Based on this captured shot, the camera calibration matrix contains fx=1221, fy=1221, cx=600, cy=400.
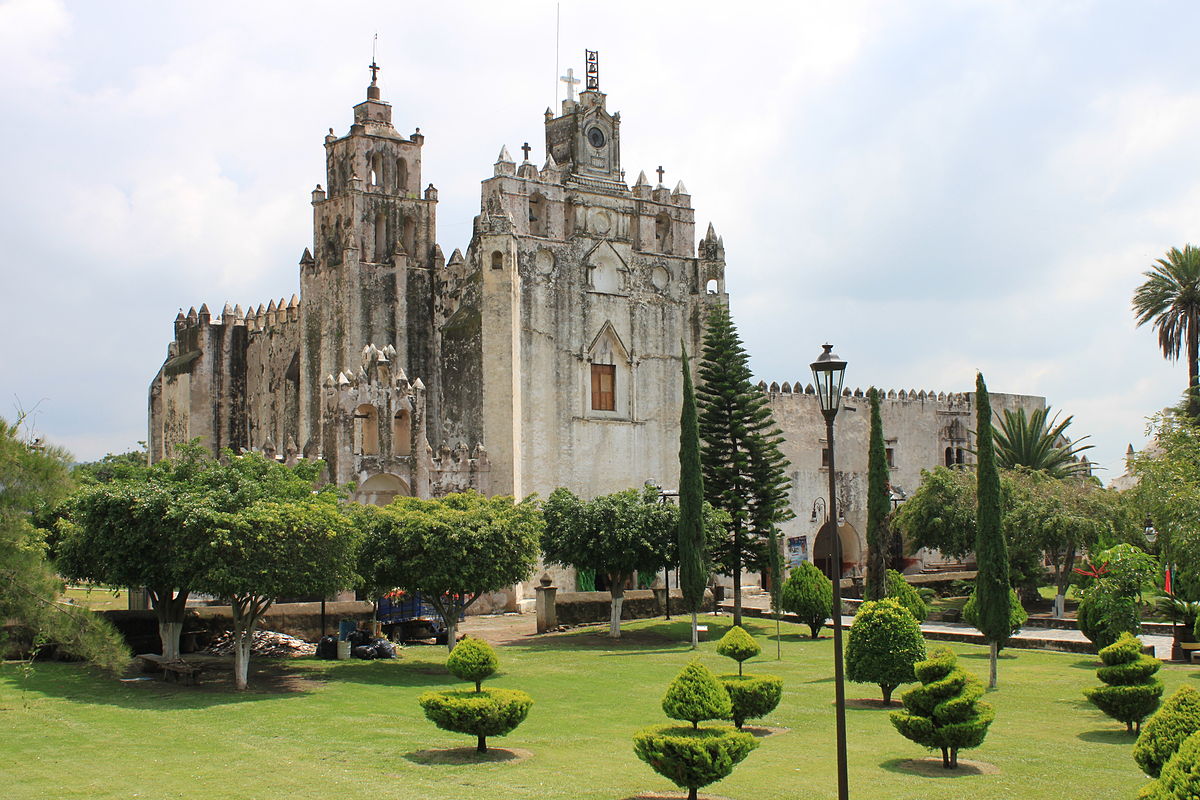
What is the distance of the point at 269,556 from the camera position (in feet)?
66.5

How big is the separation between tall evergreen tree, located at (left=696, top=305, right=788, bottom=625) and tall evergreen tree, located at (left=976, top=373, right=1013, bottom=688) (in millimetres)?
9922

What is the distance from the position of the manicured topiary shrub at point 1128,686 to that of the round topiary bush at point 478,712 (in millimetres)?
7942

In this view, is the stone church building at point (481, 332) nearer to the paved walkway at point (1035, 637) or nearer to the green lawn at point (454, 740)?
the paved walkway at point (1035, 637)

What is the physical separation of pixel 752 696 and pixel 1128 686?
519cm

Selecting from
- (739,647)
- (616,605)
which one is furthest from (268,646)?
(739,647)

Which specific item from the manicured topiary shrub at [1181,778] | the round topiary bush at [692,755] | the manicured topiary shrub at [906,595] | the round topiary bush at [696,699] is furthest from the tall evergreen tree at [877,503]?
the manicured topiary shrub at [1181,778]

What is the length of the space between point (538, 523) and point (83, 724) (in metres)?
10.9

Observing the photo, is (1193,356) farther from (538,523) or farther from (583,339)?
(538,523)

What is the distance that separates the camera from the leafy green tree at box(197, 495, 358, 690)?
2005 centimetres

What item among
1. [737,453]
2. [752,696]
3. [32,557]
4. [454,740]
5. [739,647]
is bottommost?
[454,740]

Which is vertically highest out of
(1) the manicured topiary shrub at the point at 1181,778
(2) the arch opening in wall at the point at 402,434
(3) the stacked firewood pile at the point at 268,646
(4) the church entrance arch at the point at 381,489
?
(2) the arch opening in wall at the point at 402,434

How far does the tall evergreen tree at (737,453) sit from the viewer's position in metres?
31.7

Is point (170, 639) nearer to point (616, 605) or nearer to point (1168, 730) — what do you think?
point (616, 605)

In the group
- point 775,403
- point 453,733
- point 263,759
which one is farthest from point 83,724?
point 775,403
